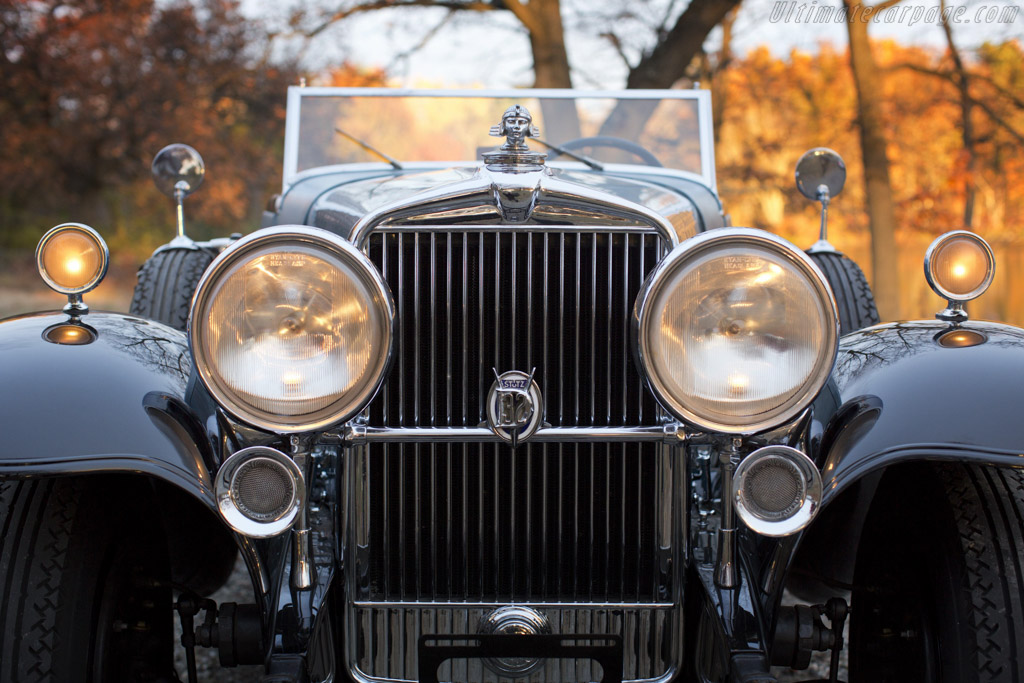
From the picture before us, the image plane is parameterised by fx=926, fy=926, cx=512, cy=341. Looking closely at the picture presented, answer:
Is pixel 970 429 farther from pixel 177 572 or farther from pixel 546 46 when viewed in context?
pixel 546 46

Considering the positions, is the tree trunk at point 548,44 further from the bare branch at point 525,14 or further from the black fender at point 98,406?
the black fender at point 98,406

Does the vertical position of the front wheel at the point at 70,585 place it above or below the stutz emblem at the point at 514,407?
below

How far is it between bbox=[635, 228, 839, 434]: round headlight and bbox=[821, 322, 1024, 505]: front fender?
25cm

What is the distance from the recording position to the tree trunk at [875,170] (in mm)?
9797

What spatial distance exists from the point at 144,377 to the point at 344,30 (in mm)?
12095

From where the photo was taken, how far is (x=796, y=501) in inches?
67.7

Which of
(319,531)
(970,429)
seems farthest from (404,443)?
(970,429)

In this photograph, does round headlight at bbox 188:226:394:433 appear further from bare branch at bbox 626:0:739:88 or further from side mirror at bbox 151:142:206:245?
bare branch at bbox 626:0:739:88

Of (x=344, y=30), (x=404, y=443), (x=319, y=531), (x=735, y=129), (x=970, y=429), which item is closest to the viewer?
(x=970, y=429)

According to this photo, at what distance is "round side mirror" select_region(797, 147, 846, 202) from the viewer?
3266 millimetres

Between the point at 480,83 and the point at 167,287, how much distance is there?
32.7ft

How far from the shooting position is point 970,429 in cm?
176

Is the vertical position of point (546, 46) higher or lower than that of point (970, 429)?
higher

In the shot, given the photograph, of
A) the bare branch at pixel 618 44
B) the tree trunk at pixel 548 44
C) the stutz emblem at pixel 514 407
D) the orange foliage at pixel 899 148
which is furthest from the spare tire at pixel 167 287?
the orange foliage at pixel 899 148
